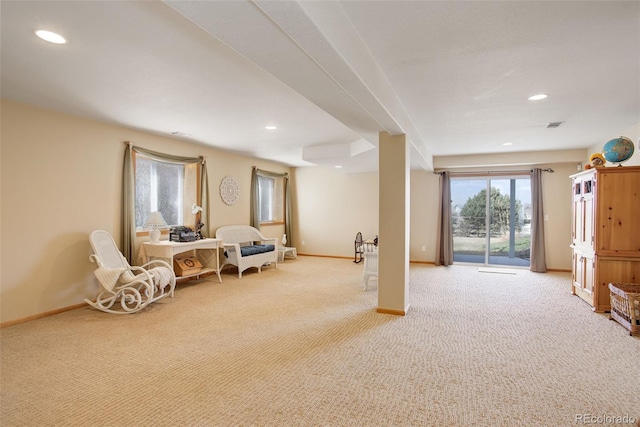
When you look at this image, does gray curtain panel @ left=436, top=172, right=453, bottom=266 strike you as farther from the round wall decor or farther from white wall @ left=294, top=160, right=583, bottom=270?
the round wall decor

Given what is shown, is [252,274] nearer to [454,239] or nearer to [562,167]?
[454,239]

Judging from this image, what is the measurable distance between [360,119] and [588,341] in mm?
3113

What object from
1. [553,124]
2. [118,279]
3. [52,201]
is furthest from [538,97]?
[52,201]

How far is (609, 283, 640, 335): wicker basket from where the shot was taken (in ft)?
10.7

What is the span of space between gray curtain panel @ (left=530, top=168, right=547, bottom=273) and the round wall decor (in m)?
6.23

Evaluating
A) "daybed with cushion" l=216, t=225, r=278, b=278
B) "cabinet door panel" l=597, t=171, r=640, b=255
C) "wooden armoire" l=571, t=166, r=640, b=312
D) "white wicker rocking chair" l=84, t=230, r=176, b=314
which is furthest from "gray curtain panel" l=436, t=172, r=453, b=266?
"white wicker rocking chair" l=84, t=230, r=176, b=314

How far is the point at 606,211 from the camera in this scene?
4051mm

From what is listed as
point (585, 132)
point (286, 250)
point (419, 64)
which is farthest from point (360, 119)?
point (286, 250)

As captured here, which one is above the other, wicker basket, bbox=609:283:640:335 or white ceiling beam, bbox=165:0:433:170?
white ceiling beam, bbox=165:0:433:170

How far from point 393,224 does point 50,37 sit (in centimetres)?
352

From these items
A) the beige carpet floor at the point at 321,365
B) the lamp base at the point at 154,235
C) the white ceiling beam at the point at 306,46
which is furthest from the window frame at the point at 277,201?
the white ceiling beam at the point at 306,46

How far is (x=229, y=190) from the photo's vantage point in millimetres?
6656

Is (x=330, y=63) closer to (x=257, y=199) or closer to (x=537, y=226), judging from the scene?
(x=257, y=199)

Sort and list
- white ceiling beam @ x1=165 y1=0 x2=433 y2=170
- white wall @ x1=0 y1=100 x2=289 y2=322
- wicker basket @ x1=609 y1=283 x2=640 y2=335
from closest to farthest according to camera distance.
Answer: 1. white ceiling beam @ x1=165 y1=0 x2=433 y2=170
2. wicker basket @ x1=609 y1=283 x2=640 y2=335
3. white wall @ x1=0 y1=100 x2=289 y2=322
